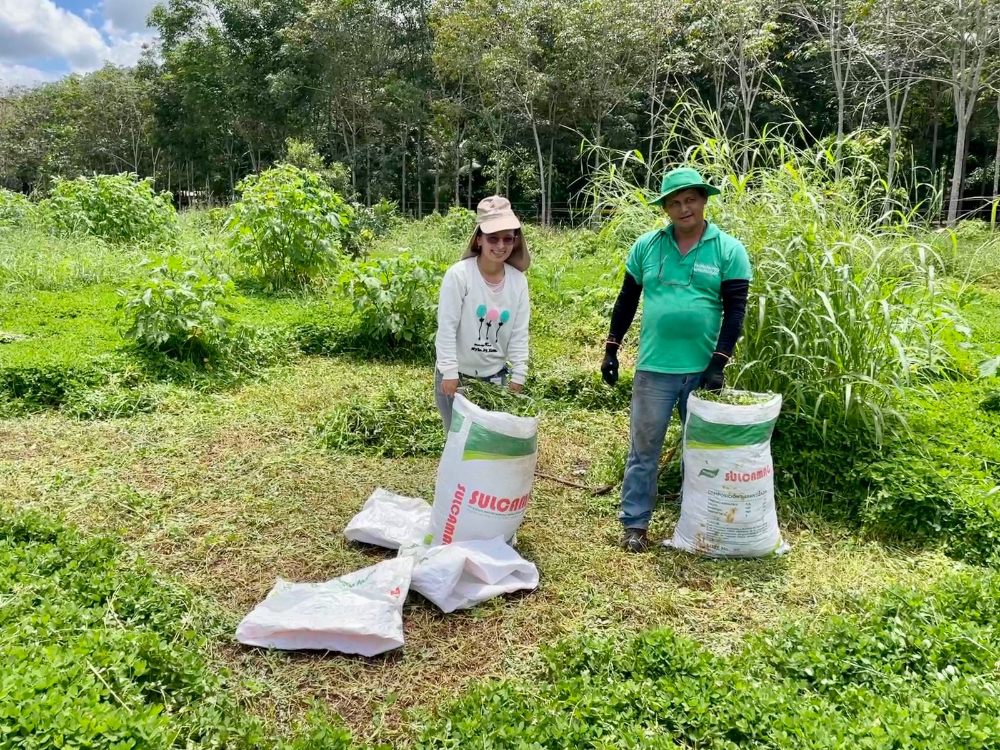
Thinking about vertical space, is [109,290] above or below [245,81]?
below

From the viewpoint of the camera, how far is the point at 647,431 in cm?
310

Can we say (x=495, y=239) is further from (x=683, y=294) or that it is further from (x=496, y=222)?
(x=683, y=294)

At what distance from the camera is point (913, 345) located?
3854 mm

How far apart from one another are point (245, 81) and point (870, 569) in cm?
2673

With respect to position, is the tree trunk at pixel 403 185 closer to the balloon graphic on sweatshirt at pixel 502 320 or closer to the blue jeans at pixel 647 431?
the balloon graphic on sweatshirt at pixel 502 320

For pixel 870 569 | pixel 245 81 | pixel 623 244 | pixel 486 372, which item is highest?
pixel 245 81

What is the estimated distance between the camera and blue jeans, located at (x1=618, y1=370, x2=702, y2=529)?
304 centimetres

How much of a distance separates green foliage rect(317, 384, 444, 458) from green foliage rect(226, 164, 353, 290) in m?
3.29

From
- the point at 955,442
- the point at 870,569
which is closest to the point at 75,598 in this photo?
the point at 870,569

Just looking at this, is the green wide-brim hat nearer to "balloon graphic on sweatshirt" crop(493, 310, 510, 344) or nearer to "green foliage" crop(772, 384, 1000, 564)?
"balloon graphic on sweatshirt" crop(493, 310, 510, 344)

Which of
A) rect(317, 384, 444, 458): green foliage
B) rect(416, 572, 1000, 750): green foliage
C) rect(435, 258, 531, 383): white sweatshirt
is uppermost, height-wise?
rect(435, 258, 531, 383): white sweatshirt

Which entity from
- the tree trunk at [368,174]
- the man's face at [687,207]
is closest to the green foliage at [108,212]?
the man's face at [687,207]

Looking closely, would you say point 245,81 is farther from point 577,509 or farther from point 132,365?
point 577,509

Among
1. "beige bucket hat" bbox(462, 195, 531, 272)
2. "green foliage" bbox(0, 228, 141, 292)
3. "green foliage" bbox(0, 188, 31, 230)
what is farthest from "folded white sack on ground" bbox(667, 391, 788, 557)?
"green foliage" bbox(0, 188, 31, 230)
